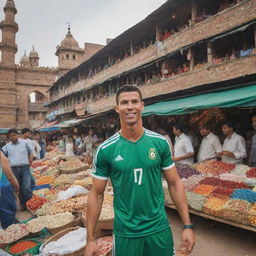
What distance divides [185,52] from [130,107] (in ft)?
42.1

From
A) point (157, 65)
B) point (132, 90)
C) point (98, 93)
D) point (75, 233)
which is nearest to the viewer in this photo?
point (132, 90)

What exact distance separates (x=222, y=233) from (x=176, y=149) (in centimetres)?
248

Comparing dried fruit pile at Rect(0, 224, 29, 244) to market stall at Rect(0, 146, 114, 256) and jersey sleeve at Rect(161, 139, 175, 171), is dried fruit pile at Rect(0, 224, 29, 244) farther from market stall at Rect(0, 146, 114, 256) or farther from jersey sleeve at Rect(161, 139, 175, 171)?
jersey sleeve at Rect(161, 139, 175, 171)

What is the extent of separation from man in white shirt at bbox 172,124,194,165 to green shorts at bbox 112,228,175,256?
4.71 meters

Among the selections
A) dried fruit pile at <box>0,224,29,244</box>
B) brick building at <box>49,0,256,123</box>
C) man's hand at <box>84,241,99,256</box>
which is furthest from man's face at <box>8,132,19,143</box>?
brick building at <box>49,0,256,123</box>

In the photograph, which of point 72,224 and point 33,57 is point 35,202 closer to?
point 72,224

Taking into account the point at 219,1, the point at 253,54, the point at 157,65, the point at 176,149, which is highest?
the point at 219,1

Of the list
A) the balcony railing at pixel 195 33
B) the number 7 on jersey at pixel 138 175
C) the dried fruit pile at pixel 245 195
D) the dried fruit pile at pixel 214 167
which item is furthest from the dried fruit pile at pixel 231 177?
the balcony railing at pixel 195 33

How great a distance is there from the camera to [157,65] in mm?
15461

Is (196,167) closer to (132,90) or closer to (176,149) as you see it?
(176,149)

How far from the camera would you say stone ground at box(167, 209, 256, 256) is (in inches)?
165

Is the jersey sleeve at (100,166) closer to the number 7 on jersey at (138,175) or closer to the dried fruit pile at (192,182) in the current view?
the number 7 on jersey at (138,175)

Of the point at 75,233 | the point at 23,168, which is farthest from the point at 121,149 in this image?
the point at 23,168

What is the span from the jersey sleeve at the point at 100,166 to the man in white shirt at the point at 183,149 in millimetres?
4729
